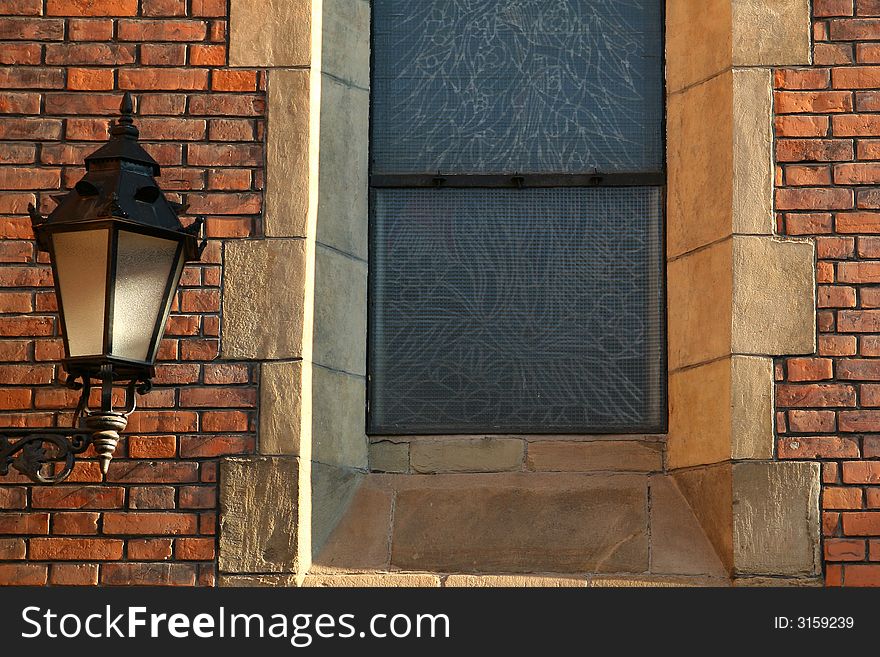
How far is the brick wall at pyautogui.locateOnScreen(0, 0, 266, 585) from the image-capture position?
473 cm

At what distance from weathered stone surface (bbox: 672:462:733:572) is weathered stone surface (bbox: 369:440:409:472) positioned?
3.00 ft

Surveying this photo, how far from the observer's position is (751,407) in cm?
481

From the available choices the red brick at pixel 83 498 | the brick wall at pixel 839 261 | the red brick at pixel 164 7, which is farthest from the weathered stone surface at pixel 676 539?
the red brick at pixel 164 7

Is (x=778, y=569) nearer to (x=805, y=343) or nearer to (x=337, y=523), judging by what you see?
(x=805, y=343)

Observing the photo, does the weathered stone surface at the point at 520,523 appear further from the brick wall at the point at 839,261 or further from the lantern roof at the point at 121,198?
the lantern roof at the point at 121,198

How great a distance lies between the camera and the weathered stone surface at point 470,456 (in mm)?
5176

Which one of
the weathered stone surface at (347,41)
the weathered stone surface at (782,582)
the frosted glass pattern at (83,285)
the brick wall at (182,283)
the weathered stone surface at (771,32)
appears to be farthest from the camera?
the weathered stone surface at (347,41)

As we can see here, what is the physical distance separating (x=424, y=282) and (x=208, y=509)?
1111 millimetres

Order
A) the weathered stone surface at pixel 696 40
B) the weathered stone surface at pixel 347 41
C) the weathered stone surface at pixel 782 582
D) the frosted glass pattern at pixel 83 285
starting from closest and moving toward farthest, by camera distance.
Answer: the frosted glass pattern at pixel 83 285 → the weathered stone surface at pixel 782 582 → the weathered stone surface at pixel 696 40 → the weathered stone surface at pixel 347 41

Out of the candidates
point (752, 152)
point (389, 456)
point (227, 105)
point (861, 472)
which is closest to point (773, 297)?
point (752, 152)

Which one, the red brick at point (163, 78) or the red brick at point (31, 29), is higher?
the red brick at point (31, 29)

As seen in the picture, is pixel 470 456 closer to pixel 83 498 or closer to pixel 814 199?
pixel 83 498

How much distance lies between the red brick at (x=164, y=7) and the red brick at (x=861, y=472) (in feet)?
8.35
